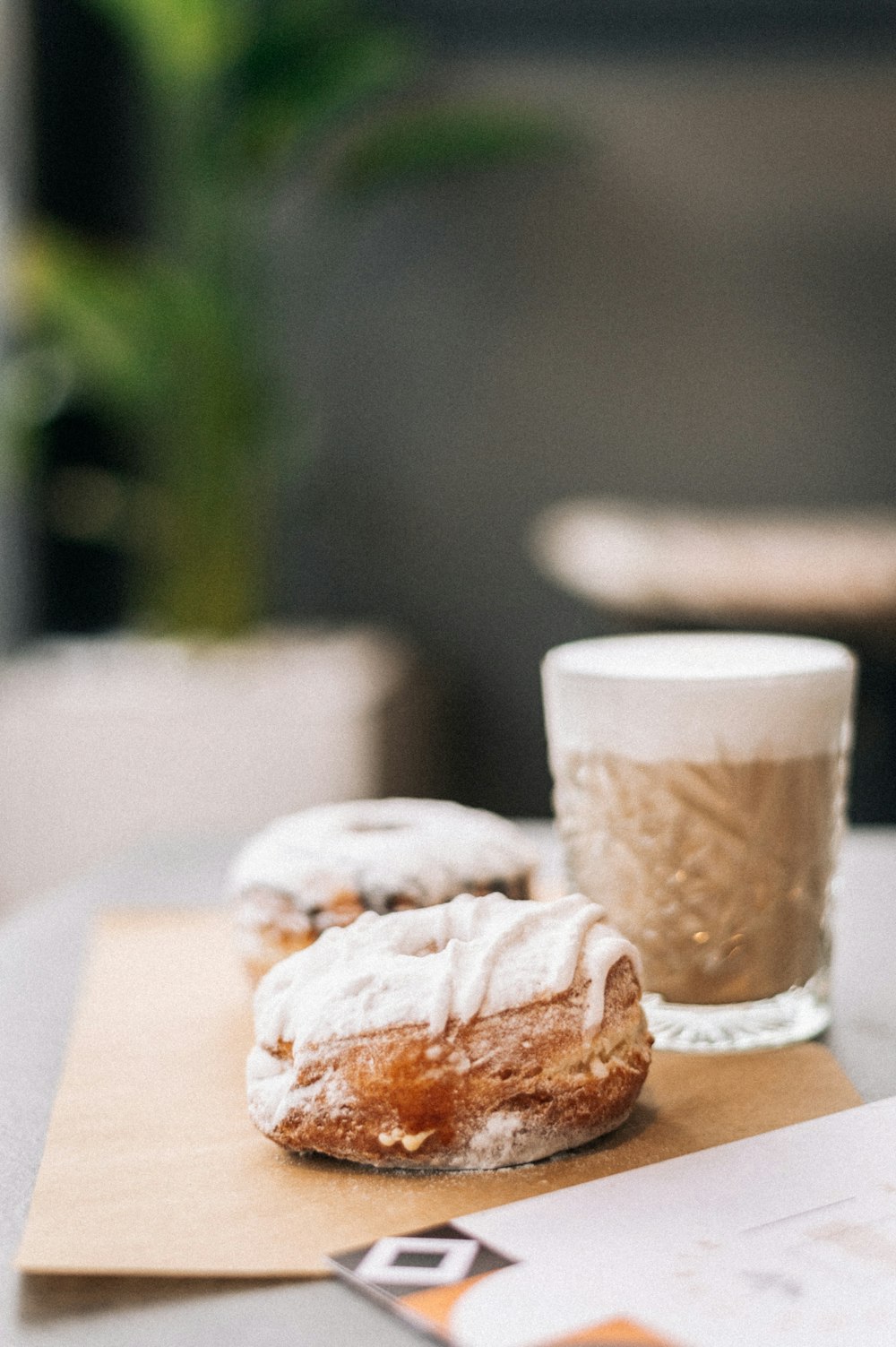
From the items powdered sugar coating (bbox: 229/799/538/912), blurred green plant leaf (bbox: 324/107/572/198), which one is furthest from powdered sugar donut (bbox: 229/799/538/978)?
blurred green plant leaf (bbox: 324/107/572/198)

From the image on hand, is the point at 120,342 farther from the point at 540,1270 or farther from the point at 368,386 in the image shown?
the point at 540,1270

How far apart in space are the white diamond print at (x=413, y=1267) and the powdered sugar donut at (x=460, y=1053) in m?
0.05

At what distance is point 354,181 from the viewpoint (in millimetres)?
2492

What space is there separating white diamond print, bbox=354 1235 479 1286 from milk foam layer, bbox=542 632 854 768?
0.24 metres

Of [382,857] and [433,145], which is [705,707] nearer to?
[382,857]

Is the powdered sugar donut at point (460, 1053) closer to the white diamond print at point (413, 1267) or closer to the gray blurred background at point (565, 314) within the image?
the white diamond print at point (413, 1267)

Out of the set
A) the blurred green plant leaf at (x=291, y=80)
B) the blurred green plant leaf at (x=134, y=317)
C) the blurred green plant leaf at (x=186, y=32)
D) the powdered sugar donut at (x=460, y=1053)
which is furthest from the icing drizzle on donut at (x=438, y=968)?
the blurred green plant leaf at (x=291, y=80)

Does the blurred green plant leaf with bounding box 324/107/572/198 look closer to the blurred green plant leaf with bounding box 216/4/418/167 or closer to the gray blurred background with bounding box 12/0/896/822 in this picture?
the blurred green plant leaf with bounding box 216/4/418/167

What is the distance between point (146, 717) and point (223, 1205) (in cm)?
179

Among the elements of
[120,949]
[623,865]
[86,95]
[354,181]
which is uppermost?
[86,95]

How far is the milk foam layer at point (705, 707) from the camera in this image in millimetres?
572

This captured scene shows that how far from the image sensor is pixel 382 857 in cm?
63

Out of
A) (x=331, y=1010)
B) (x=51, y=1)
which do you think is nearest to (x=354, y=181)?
(x=51, y=1)

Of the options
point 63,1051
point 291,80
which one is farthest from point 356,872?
point 291,80
